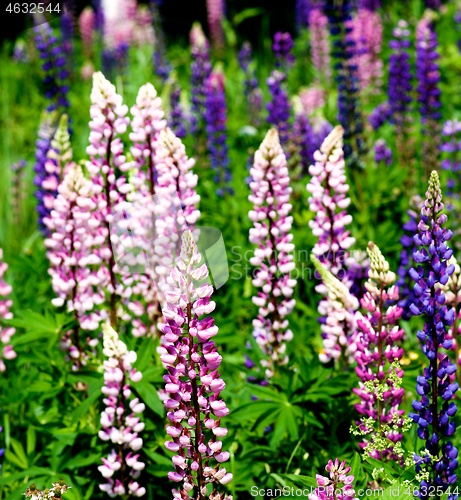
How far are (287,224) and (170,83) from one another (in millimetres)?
3103

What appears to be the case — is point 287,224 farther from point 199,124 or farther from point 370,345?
point 199,124

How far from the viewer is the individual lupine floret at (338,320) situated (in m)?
2.98

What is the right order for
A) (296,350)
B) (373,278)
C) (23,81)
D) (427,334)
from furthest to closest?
(23,81)
(296,350)
(373,278)
(427,334)

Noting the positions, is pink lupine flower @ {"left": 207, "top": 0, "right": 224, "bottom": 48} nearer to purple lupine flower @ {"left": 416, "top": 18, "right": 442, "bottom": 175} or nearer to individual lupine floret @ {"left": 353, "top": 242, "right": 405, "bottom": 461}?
purple lupine flower @ {"left": 416, "top": 18, "right": 442, "bottom": 175}

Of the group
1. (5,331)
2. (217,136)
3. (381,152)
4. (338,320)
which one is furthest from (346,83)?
(5,331)

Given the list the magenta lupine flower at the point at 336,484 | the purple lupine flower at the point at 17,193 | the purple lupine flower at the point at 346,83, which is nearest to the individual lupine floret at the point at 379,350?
the magenta lupine flower at the point at 336,484

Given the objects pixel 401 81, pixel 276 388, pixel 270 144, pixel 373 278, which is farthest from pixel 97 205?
pixel 401 81

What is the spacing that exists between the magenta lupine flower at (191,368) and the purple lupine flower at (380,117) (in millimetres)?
4941

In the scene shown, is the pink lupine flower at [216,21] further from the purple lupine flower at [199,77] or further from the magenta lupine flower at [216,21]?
the purple lupine flower at [199,77]

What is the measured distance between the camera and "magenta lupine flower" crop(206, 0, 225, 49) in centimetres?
1089

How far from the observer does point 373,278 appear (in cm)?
264

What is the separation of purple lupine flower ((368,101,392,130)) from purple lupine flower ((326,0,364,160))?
4.18ft

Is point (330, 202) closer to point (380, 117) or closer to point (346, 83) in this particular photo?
point (346, 83)

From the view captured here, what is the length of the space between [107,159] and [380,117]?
418 centimetres
